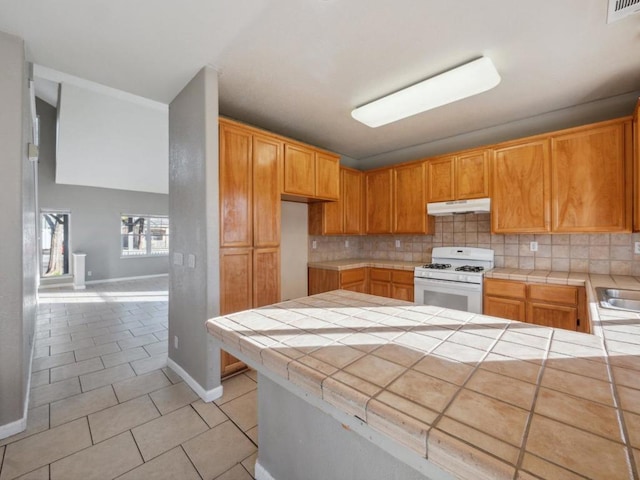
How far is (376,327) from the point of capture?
1.17 m

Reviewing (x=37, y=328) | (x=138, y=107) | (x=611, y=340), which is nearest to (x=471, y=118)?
(x=611, y=340)

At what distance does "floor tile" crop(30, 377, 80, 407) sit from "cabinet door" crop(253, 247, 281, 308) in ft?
5.30

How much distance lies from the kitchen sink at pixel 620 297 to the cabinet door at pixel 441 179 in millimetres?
1700

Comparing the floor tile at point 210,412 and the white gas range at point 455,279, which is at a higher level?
the white gas range at point 455,279

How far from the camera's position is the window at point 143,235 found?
26.5ft

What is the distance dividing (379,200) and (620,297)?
8.78 ft

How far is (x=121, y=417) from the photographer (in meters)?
2.04

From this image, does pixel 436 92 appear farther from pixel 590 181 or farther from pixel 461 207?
pixel 590 181

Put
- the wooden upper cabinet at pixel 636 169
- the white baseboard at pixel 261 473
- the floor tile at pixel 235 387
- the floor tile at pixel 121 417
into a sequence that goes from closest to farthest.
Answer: the white baseboard at pixel 261 473, the floor tile at pixel 121 417, the wooden upper cabinet at pixel 636 169, the floor tile at pixel 235 387

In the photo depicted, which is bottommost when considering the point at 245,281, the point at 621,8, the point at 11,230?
the point at 245,281

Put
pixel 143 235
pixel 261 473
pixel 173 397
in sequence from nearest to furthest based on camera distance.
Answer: pixel 261 473 < pixel 173 397 < pixel 143 235

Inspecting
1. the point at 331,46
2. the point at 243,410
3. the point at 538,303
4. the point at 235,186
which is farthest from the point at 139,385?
the point at 538,303

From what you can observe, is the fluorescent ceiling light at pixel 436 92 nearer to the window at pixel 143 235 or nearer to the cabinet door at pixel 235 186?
the cabinet door at pixel 235 186

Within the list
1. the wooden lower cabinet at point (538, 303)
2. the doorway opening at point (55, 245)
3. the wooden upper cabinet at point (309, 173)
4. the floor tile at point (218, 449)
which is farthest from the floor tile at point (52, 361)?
the doorway opening at point (55, 245)
